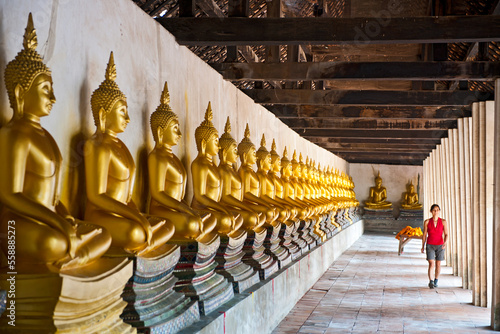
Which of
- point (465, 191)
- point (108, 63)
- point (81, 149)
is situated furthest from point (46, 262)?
point (465, 191)

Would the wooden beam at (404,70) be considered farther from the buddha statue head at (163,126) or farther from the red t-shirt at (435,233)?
the red t-shirt at (435,233)

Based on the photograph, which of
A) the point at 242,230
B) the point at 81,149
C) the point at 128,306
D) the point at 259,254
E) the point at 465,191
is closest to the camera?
the point at 128,306

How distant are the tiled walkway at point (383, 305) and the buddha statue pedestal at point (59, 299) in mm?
3898

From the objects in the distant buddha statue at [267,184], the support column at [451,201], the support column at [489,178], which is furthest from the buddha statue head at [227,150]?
the support column at [451,201]

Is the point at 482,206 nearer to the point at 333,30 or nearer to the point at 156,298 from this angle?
the point at 333,30

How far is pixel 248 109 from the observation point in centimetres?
876

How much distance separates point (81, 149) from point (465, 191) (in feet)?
25.1

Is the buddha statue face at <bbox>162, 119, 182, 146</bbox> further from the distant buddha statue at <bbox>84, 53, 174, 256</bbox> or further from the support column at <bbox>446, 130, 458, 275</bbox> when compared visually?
the support column at <bbox>446, 130, 458, 275</bbox>

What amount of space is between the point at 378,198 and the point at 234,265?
2072cm

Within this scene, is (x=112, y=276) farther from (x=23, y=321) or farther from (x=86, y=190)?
(x=86, y=190)

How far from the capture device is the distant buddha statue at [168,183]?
4.52 m

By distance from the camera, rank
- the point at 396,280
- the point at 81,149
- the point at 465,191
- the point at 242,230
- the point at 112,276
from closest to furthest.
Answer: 1. the point at 112,276
2. the point at 81,149
3. the point at 242,230
4. the point at 465,191
5. the point at 396,280

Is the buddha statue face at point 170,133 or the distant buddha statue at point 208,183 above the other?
the buddha statue face at point 170,133

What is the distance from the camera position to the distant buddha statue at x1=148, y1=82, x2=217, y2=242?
4.52 metres
